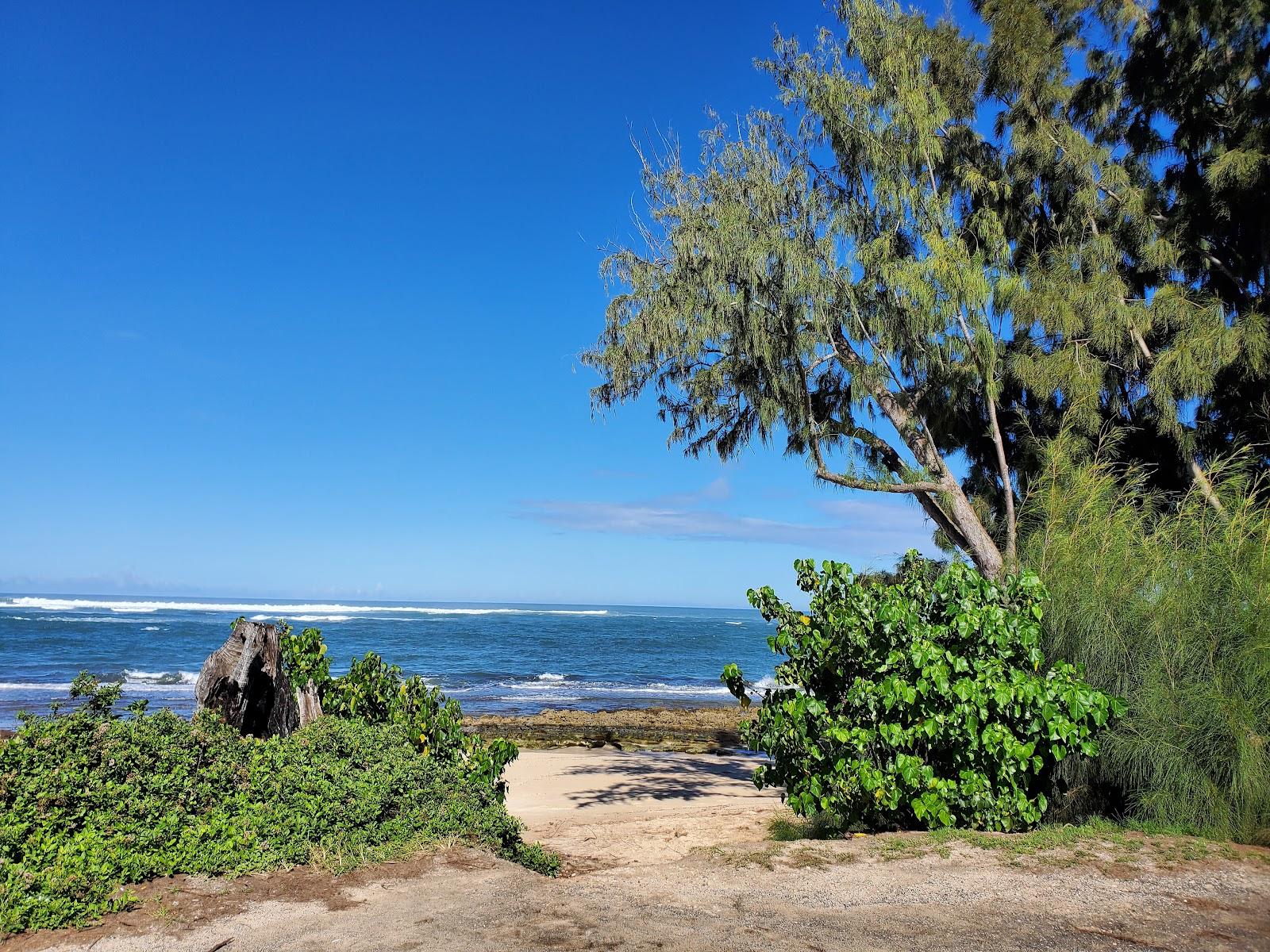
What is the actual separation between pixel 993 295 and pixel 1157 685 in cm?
573

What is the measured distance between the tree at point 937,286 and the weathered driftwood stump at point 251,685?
18.5ft

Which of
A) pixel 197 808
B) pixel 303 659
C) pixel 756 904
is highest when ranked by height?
pixel 303 659

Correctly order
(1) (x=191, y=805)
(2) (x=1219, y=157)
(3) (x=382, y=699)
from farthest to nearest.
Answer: (2) (x=1219, y=157)
(3) (x=382, y=699)
(1) (x=191, y=805)

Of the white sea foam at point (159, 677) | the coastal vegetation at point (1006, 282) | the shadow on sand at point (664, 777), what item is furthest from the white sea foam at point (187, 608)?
the coastal vegetation at point (1006, 282)

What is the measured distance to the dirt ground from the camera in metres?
3.97

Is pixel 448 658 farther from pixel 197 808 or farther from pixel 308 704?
pixel 197 808

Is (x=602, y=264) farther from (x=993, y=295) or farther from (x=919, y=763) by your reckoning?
(x=919, y=763)

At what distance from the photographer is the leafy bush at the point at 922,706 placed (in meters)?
5.80

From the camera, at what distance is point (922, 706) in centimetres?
591

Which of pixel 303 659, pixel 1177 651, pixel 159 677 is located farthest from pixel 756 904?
pixel 159 677

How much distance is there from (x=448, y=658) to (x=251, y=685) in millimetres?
34650

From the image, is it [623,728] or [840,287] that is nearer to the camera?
[840,287]

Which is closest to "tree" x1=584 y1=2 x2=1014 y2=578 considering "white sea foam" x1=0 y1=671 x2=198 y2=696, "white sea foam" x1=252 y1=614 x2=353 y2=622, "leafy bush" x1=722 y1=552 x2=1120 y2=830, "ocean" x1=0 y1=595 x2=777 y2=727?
"leafy bush" x1=722 y1=552 x2=1120 y2=830

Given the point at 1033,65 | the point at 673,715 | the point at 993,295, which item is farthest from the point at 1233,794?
the point at 673,715
